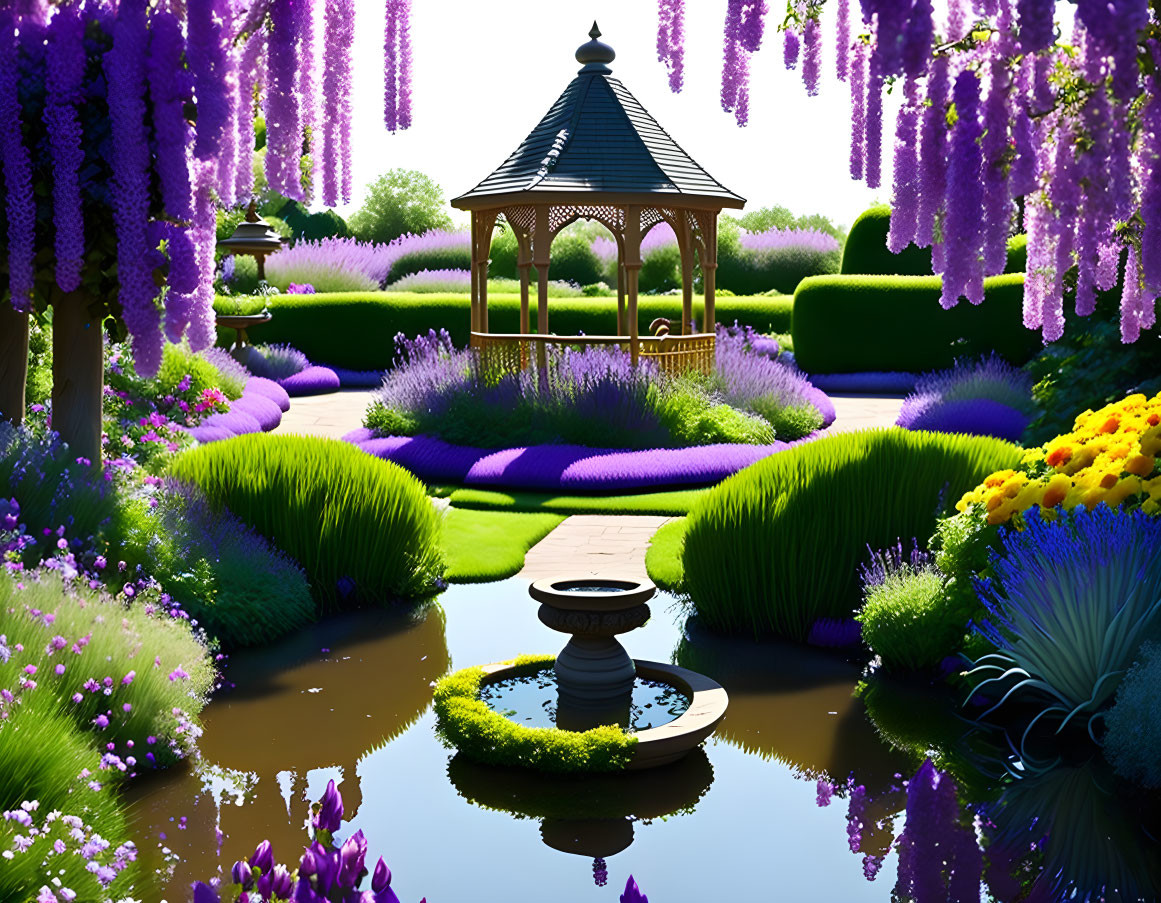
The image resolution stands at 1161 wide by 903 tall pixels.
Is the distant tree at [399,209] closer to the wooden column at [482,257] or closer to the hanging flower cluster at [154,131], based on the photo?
the wooden column at [482,257]

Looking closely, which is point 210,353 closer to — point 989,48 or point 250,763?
point 250,763

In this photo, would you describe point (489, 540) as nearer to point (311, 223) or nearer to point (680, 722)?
point (680, 722)

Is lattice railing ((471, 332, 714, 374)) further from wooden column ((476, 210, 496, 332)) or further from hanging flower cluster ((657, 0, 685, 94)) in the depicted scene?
hanging flower cluster ((657, 0, 685, 94))

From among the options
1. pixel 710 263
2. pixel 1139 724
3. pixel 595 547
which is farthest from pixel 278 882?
pixel 710 263

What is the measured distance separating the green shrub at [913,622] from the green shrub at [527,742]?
1.78m

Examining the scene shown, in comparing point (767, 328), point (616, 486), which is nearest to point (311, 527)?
point (616, 486)

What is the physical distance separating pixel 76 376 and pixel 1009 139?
565 centimetres

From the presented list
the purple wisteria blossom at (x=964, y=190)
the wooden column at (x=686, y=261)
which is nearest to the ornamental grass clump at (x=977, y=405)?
the wooden column at (x=686, y=261)

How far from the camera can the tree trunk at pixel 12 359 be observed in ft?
23.5

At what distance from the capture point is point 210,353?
58.3 feet

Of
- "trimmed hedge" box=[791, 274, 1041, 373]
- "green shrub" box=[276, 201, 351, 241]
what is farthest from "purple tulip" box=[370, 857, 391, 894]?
"green shrub" box=[276, 201, 351, 241]

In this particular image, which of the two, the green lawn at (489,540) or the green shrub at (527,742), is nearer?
the green shrub at (527,742)

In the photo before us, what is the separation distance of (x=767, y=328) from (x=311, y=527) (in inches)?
789

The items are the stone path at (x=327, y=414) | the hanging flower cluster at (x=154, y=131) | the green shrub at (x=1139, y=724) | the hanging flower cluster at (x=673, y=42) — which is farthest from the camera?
the stone path at (x=327, y=414)
